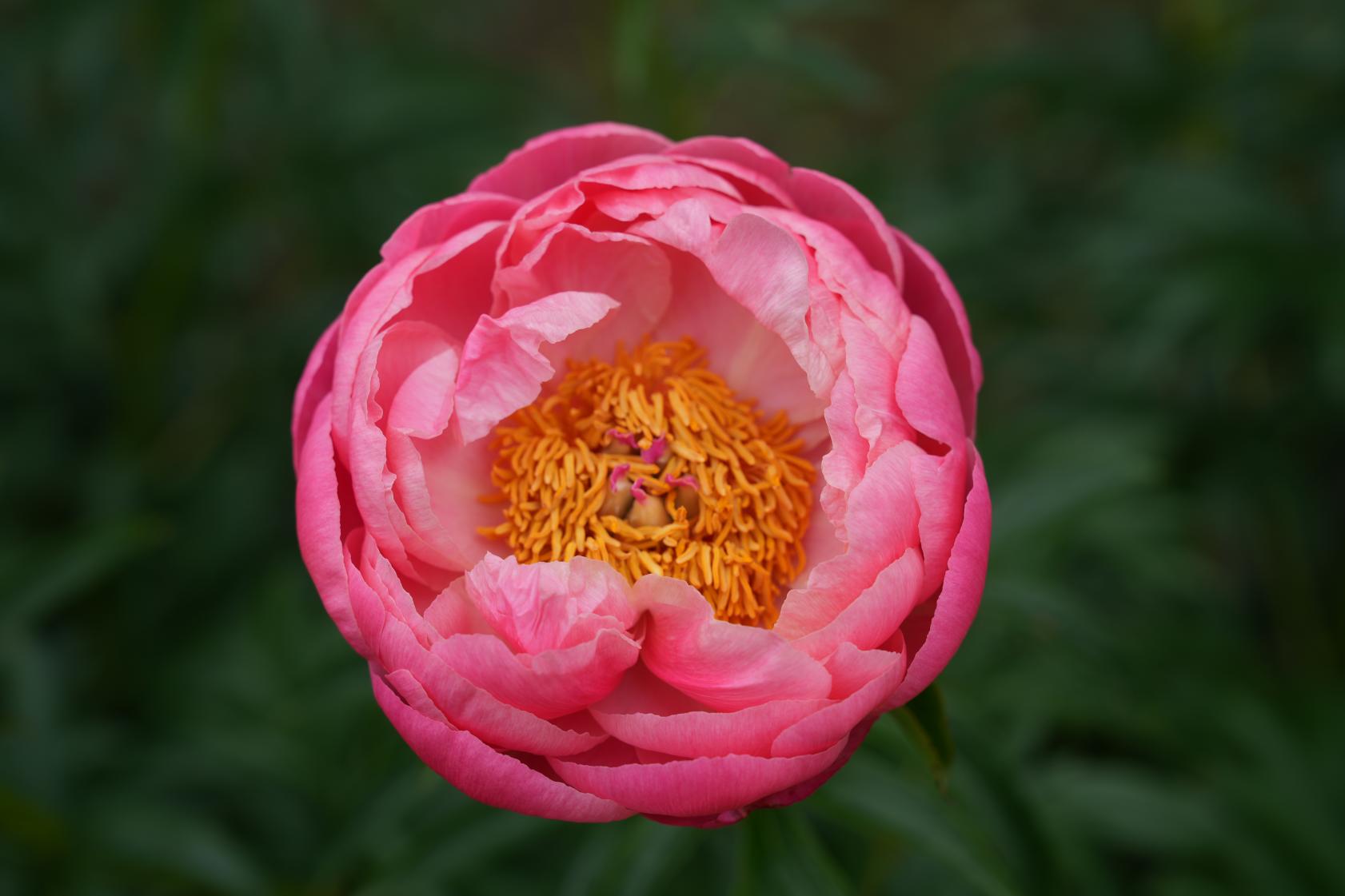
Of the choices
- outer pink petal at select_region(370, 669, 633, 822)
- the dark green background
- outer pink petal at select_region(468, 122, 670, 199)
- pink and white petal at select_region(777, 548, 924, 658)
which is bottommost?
the dark green background

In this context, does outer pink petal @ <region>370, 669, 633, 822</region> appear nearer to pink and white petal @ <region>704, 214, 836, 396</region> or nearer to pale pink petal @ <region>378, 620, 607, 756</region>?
pale pink petal @ <region>378, 620, 607, 756</region>

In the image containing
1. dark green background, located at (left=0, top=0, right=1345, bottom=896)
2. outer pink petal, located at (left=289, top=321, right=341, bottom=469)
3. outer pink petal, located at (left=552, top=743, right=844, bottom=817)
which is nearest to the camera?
outer pink petal, located at (left=552, top=743, right=844, bottom=817)

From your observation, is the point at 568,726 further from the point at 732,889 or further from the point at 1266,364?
the point at 1266,364

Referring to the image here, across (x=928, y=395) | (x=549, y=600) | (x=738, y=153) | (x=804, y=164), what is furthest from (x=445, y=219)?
(x=804, y=164)

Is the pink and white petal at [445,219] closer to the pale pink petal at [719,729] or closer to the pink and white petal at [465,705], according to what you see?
the pink and white petal at [465,705]

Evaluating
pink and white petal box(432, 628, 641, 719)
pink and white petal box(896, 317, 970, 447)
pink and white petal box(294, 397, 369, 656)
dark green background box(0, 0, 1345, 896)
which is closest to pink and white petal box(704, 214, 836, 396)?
pink and white petal box(896, 317, 970, 447)

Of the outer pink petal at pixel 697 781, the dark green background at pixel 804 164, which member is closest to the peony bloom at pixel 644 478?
the outer pink petal at pixel 697 781
